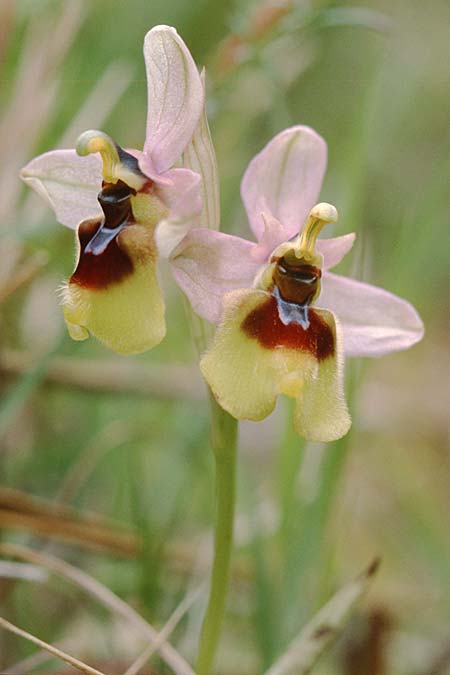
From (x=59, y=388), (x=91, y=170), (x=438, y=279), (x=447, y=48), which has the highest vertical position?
(x=91, y=170)

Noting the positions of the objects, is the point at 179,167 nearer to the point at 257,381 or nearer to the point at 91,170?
the point at 91,170

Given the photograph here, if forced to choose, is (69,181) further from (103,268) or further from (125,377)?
(125,377)

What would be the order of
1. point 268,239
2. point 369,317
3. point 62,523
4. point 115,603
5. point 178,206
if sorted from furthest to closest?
point 62,523, point 115,603, point 369,317, point 268,239, point 178,206

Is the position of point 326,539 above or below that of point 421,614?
above

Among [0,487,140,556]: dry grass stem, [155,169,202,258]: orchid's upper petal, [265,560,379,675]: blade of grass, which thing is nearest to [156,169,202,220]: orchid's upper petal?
[155,169,202,258]: orchid's upper petal

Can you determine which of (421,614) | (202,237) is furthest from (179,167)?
(421,614)

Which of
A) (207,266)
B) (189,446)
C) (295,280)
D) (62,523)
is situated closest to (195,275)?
(207,266)

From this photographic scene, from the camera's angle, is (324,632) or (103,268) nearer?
(103,268)
